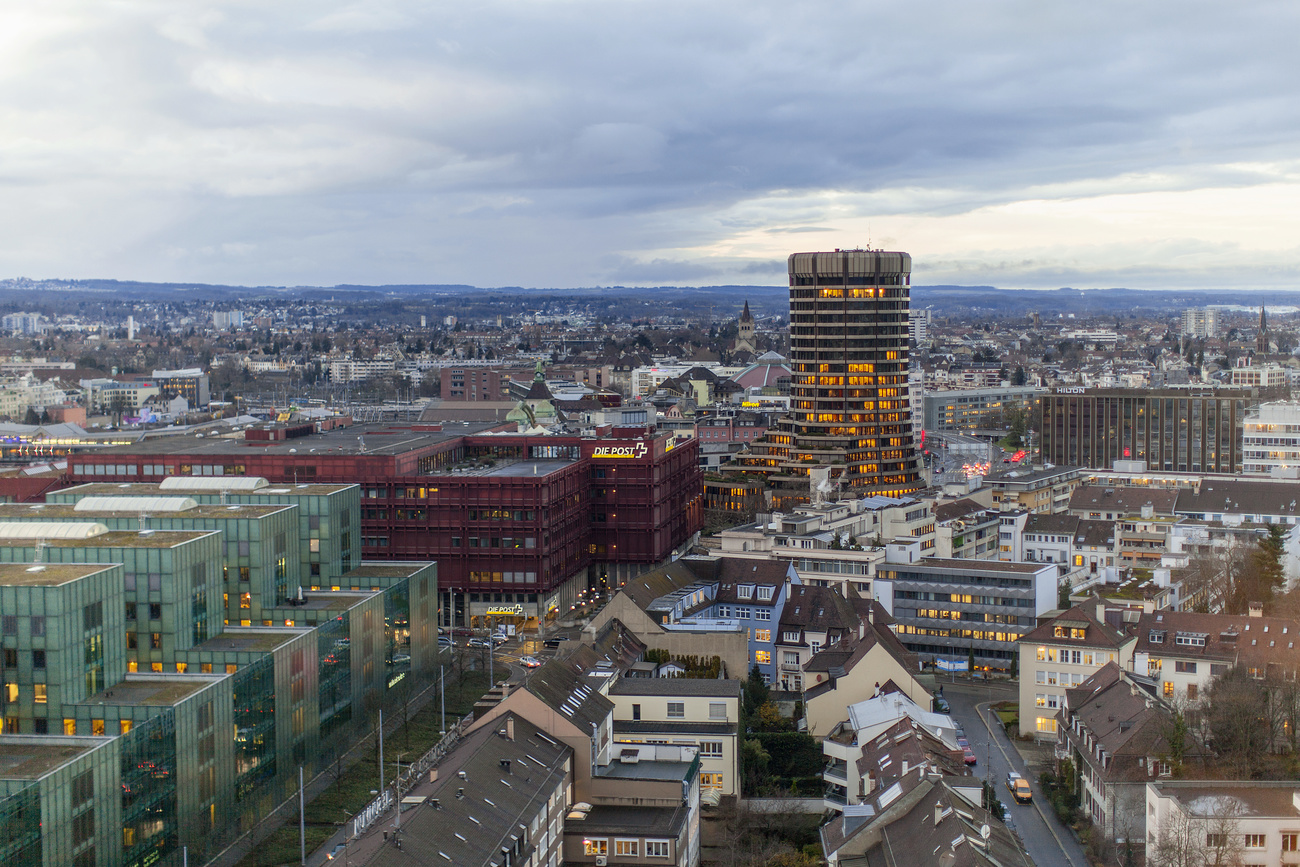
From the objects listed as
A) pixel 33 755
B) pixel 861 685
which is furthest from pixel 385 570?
pixel 33 755

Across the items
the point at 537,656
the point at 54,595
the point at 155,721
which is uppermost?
the point at 54,595

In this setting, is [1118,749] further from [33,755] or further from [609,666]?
[33,755]

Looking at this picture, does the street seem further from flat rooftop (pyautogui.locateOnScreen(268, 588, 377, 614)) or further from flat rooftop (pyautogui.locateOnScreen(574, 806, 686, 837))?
flat rooftop (pyautogui.locateOnScreen(268, 588, 377, 614))

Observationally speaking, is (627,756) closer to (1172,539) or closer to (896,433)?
(1172,539)

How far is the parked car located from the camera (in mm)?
68250

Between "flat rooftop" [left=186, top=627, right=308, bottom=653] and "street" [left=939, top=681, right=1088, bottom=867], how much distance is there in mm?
34798

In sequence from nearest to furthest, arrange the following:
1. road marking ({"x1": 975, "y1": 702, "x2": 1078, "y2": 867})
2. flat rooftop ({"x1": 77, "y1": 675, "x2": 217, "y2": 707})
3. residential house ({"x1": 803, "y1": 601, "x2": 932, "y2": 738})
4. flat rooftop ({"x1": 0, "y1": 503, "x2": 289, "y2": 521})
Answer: flat rooftop ({"x1": 77, "y1": 675, "x2": 217, "y2": 707})
road marking ({"x1": 975, "y1": 702, "x2": 1078, "y2": 867})
residential house ({"x1": 803, "y1": 601, "x2": 932, "y2": 738})
flat rooftop ({"x1": 0, "y1": 503, "x2": 289, "y2": 521})

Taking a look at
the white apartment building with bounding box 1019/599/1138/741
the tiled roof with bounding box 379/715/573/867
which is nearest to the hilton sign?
the white apartment building with bounding box 1019/599/1138/741

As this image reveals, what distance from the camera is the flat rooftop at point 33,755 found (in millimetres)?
51156

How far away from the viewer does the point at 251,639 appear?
7069 cm

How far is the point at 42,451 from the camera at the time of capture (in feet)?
524

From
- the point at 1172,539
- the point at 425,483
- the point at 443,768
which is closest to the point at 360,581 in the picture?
the point at 425,483

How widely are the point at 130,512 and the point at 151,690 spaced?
20673mm

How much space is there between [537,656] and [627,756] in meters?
30.4
